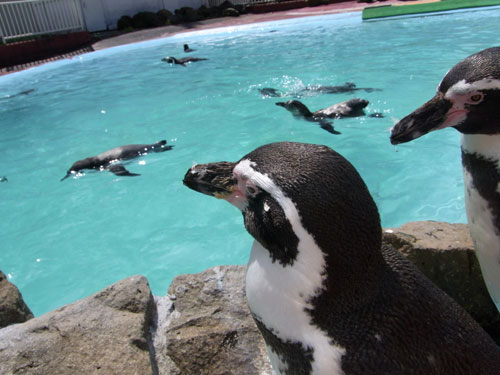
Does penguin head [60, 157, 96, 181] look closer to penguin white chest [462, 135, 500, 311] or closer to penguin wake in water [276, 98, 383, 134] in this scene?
penguin wake in water [276, 98, 383, 134]

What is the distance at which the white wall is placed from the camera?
58.3ft

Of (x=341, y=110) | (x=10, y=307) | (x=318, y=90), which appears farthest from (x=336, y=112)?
(x=10, y=307)

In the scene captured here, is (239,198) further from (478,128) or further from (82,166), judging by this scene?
(82,166)

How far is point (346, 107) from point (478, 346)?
5183 mm

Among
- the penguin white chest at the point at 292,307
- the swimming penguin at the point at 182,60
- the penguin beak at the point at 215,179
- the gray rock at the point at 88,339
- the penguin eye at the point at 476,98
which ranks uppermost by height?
the penguin eye at the point at 476,98

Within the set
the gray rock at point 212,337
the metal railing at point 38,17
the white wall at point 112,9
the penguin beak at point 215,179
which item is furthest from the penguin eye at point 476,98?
the white wall at point 112,9

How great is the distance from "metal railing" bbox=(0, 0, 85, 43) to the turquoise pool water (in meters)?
4.25

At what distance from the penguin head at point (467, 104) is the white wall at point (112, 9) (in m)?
18.8

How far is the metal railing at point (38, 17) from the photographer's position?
14734 mm

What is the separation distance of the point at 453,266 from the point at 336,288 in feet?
4.39

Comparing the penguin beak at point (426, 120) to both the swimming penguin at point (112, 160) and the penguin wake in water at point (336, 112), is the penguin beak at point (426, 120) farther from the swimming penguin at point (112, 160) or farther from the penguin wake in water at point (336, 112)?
the penguin wake in water at point (336, 112)

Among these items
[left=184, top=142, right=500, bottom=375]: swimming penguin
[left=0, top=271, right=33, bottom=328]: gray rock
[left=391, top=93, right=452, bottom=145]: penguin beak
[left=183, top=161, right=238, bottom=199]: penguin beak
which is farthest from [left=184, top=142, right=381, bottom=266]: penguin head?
[left=0, top=271, right=33, bottom=328]: gray rock

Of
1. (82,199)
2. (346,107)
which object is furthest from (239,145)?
(82,199)

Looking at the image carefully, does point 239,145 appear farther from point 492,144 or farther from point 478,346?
point 478,346
